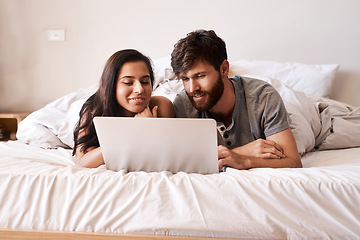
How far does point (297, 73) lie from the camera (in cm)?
231

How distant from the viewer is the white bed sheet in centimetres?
97

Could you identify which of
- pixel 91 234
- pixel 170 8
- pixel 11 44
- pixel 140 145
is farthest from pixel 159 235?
pixel 11 44

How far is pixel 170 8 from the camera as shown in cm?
259

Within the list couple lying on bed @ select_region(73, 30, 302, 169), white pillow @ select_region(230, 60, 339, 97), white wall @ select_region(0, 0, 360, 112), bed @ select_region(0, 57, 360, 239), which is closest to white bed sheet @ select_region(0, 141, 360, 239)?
bed @ select_region(0, 57, 360, 239)

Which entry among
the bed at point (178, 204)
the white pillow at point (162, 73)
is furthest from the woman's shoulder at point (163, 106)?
the white pillow at point (162, 73)

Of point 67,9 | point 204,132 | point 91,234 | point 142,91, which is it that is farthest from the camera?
point 67,9

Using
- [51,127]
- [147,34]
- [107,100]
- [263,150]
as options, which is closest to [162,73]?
[147,34]

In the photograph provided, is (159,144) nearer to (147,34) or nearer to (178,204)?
(178,204)

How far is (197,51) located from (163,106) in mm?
257

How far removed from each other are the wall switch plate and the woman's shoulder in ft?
4.78

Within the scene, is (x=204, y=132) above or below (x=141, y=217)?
above

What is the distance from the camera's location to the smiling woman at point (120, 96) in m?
1.39

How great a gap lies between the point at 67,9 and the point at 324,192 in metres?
2.25

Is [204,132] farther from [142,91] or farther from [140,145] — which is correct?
[142,91]
